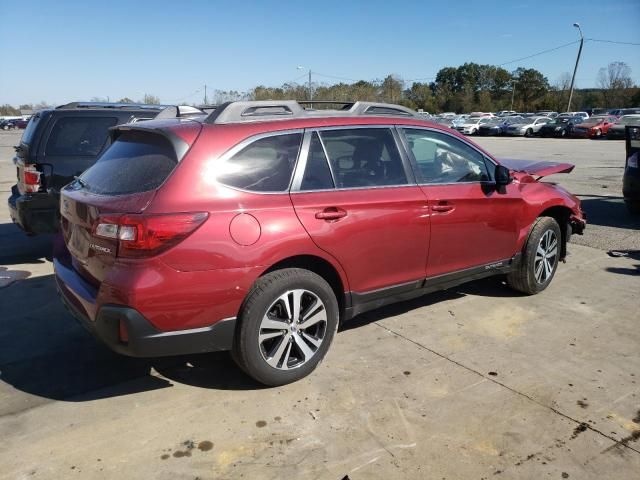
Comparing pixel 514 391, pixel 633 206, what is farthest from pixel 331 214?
pixel 633 206

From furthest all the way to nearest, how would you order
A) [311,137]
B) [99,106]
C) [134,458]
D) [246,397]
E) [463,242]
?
[99,106] < [463,242] < [311,137] < [246,397] < [134,458]

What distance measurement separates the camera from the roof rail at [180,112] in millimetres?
3990

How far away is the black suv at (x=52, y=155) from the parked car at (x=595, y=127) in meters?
33.7

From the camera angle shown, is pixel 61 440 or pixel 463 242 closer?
Answer: pixel 61 440

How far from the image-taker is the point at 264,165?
337cm

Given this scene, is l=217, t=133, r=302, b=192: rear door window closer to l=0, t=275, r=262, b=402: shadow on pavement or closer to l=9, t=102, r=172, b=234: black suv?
l=0, t=275, r=262, b=402: shadow on pavement

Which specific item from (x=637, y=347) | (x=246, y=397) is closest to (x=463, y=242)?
(x=637, y=347)

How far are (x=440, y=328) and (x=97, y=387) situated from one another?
263cm

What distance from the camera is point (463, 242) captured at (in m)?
4.34

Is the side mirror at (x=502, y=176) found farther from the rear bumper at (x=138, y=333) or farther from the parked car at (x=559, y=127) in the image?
the parked car at (x=559, y=127)

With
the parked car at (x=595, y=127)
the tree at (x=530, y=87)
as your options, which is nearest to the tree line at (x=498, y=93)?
the tree at (x=530, y=87)

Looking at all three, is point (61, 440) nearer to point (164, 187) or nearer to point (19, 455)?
point (19, 455)

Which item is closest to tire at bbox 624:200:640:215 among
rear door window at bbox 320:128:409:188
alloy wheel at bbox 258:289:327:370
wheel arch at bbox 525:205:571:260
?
wheel arch at bbox 525:205:571:260

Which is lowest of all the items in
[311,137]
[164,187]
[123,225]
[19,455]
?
[19,455]
